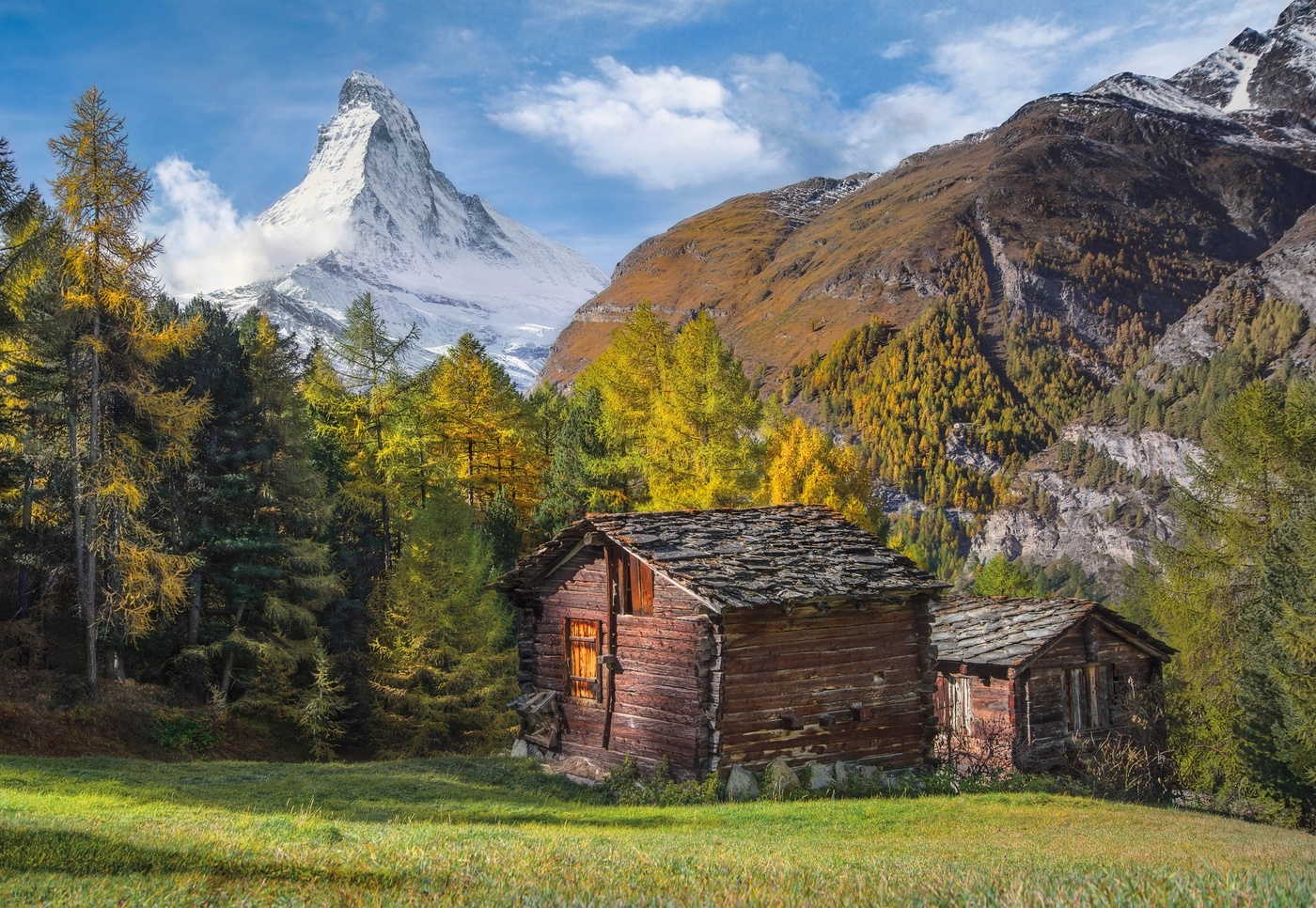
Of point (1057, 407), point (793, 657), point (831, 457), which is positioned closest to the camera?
point (793, 657)

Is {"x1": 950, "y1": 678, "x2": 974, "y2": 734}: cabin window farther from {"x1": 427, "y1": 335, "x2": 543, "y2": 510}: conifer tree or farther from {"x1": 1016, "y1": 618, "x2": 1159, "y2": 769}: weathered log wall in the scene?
{"x1": 427, "y1": 335, "x2": 543, "y2": 510}: conifer tree

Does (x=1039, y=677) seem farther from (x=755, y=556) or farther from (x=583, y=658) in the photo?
(x=583, y=658)

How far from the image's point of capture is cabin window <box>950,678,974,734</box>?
25.8 metres

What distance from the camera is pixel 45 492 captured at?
27.8 meters

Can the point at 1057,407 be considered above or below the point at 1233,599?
above

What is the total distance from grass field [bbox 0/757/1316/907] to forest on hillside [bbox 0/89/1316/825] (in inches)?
383

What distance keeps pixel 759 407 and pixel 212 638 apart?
21.0 metres

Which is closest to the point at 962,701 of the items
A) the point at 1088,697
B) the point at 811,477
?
the point at 1088,697

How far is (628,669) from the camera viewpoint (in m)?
20.7

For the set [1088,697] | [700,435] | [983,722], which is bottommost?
[983,722]

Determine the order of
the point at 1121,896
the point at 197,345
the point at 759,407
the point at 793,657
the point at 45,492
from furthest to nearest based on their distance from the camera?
the point at 759,407
the point at 197,345
the point at 45,492
the point at 793,657
the point at 1121,896

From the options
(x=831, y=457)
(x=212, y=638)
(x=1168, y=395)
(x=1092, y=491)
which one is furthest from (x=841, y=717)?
(x=1168, y=395)

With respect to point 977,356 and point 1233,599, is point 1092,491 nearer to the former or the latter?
point 977,356

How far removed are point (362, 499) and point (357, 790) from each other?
770 inches
